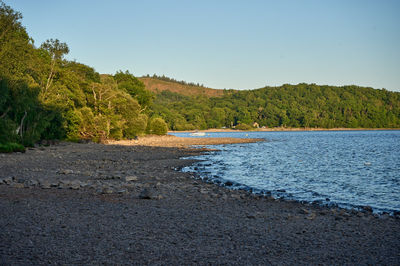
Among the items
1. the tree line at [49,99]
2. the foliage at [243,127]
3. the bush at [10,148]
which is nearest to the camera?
the bush at [10,148]

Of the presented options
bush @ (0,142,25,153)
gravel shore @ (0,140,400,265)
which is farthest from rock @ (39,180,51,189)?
bush @ (0,142,25,153)

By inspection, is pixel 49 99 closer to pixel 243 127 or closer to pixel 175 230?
pixel 175 230

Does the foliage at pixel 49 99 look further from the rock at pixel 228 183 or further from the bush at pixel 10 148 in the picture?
the rock at pixel 228 183

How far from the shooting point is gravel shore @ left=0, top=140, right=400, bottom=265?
651cm

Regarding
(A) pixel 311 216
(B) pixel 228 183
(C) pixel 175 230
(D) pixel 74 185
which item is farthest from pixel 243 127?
(C) pixel 175 230

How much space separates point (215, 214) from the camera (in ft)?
34.9

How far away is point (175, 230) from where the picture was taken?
8453 millimetres

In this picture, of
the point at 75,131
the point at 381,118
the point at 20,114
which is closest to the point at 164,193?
the point at 20,114

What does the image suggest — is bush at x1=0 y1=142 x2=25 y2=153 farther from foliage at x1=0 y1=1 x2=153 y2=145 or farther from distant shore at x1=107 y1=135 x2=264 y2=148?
distant shore at x1=107 y1=135 x2=264 y2=148

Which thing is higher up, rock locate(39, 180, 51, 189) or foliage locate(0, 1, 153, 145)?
foliage locate(0, 1, 153, 145)

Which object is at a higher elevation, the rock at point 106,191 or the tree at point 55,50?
the tree at point 55,50

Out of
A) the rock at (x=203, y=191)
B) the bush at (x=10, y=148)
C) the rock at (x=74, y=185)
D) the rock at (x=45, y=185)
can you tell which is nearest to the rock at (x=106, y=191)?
the rock at (x=74, y=185)

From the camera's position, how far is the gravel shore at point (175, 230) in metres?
6.51

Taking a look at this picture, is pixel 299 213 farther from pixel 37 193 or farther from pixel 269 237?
pixel 37 193
